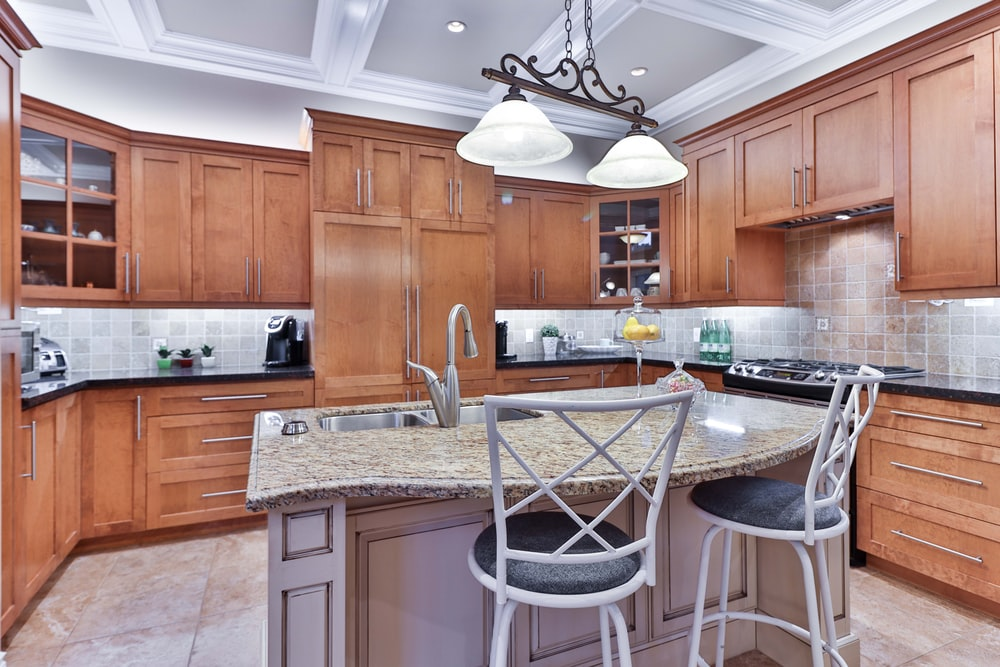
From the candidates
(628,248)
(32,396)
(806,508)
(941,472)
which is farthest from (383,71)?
(941,472)

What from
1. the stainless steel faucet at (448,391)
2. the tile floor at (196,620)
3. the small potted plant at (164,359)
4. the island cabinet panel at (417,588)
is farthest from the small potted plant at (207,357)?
the island cabinet panel at (417,588)

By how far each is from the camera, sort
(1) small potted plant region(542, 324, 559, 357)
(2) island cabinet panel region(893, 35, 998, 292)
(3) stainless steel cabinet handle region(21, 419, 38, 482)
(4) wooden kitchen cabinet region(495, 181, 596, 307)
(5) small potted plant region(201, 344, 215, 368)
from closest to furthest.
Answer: (3) stainless steel cabinet handle region(21, 419, 38, 482), (2) island cabinet panel region(893, 35, 998, 292), (5) small potted plant region(201, 344, 215, 368), (4) wooden kitchen cabinet region(495, 181, 596, 307), (1) small potted plant region(542, 324, 559, 357)

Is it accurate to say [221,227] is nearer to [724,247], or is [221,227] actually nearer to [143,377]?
[143,377]

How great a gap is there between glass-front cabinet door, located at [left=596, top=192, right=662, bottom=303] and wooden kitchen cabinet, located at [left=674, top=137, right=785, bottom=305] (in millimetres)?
366

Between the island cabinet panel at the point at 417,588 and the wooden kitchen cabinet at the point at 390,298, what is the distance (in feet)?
6.75

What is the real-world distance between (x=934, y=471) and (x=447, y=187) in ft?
9.94

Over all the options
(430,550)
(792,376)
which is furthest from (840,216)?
(430,550)

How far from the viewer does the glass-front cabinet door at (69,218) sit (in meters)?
2.78

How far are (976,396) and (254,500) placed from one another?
264 centimetres

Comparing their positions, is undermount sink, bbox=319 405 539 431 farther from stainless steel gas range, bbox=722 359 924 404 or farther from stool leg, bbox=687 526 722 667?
stainless steel gas range, bbox=722 359 924 404

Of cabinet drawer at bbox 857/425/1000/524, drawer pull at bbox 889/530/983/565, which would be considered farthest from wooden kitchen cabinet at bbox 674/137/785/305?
drawer pull at bbox 889/530/983/565

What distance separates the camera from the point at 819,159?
3.03 m

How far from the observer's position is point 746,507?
1.43 metres

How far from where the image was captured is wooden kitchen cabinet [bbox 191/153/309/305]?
330 centimetres
